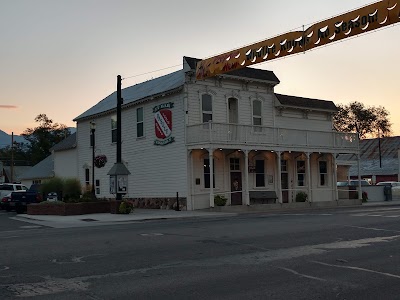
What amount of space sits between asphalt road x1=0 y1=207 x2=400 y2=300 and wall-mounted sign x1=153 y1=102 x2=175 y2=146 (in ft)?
49.0

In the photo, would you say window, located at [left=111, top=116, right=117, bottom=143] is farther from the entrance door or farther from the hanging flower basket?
the entrance door

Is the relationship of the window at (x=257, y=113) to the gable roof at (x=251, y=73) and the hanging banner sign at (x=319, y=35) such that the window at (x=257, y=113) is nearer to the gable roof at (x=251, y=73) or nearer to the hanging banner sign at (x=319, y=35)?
the gable roof at (x=251, y=73)

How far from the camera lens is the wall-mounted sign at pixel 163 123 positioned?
95.9ft

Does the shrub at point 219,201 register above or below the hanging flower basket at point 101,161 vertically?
below

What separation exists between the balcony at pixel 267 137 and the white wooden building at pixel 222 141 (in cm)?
6

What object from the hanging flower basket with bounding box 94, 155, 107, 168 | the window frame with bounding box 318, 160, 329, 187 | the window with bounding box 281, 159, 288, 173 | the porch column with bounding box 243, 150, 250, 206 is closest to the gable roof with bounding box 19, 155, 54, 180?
the hanging flower basket with bounding box 94, 155, 107, 168

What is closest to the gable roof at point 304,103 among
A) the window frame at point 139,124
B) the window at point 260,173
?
the window at point 260,173

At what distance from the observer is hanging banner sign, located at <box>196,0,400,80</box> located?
15180 mm

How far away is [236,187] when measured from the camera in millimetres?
30344

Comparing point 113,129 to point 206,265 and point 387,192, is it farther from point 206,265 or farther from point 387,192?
point 206,265

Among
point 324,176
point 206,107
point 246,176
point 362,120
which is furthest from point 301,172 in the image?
point 362,120

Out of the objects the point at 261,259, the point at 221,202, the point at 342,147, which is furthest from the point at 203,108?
the point at 261,259

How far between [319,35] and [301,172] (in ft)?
58.3

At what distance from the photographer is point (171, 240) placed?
1287 centimetres
